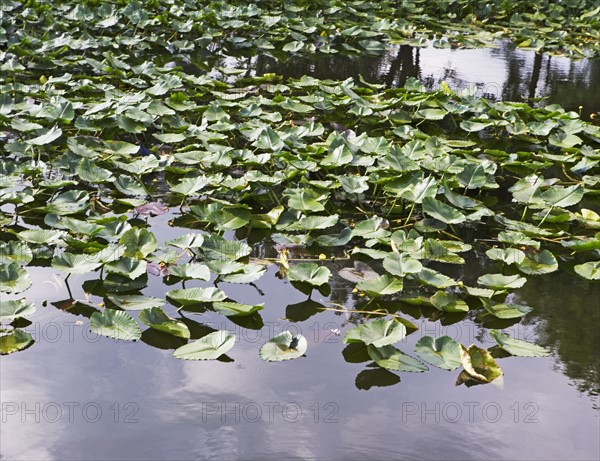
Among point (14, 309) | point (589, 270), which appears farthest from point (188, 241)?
point (589, 270)

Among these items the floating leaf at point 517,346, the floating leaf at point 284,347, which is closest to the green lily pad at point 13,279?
the floating leaf at point 284,347

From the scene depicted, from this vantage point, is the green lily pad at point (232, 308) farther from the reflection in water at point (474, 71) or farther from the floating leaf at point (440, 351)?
the reflection in water at point (474, 71)

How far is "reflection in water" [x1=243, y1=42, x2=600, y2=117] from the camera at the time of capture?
4570 mm

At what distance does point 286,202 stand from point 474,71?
2770mm

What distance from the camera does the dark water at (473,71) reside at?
4559 millimetres

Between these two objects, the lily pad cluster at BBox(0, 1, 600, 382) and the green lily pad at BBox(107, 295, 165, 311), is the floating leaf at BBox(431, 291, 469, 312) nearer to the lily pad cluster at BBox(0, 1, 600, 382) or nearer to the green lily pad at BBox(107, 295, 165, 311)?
the lily pad cluster at BBox(0, 1, 600, 382)

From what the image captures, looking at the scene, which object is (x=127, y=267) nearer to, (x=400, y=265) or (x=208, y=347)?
(x=208, y=347)

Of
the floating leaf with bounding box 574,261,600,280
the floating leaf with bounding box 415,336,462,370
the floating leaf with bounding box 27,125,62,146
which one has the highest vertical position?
the floating leaf with bounding box 27,125,62,146

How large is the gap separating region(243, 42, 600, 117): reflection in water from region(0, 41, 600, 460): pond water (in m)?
2.63

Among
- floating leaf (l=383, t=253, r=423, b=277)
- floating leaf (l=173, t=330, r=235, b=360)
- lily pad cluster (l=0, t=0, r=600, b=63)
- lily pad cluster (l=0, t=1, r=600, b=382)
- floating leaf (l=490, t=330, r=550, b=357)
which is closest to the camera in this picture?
floating leaf (l=173, t=330, r=235, b=360)

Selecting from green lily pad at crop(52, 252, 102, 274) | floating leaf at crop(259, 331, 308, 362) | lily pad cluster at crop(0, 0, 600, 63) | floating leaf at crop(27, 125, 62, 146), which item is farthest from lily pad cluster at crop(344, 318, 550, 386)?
lily pad cluster at crop(0, 0, 600, 63)

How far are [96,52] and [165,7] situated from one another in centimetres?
94

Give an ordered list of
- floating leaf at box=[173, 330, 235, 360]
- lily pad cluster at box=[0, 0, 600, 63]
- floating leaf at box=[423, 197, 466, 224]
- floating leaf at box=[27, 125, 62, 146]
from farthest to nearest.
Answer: lily pad cluster at box=[0, 0, 600, 63]
floating leaf at box=[27, 125, 62, 146]
floating leaf at box=[423, 197, 466, 224]
floating leaf at box=[173, 330, 235, 360]

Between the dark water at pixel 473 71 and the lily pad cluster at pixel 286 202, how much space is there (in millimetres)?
707
